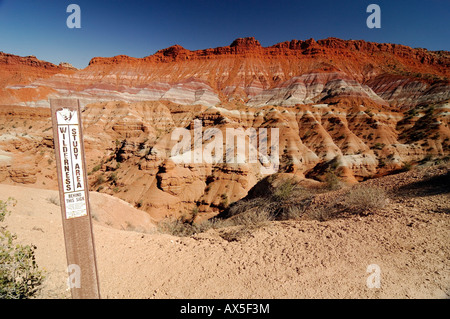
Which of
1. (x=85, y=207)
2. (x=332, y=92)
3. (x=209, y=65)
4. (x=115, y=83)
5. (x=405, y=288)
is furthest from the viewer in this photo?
(x=209, y=65)

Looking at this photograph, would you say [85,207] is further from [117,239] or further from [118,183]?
[118,183]

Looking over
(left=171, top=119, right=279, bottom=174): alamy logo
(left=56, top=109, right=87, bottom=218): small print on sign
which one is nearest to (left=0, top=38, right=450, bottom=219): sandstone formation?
(left=171, top=119, right=279, bottom=174): alamy logo

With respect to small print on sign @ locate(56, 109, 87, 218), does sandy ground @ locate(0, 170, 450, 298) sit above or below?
below

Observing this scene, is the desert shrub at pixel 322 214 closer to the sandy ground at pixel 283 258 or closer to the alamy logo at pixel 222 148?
the sandy ground at pixel 283 258

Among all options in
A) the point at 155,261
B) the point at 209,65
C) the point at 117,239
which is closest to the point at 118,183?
the point at 117,239

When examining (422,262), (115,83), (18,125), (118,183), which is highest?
(115,83)

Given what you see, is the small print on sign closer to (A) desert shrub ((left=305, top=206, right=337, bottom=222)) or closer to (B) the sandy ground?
(B) the sandy ground

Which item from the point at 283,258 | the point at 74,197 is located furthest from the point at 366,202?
the point at 74,197
